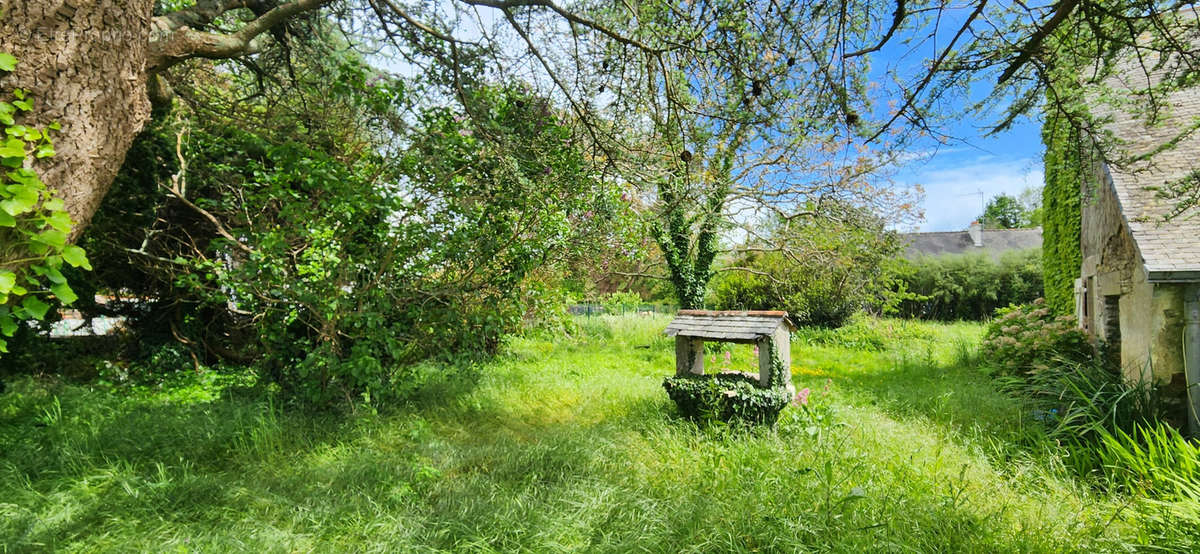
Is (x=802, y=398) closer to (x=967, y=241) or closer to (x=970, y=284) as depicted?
(x=970, y=284)

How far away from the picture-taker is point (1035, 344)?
7.68 m

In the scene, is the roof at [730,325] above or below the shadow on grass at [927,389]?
above

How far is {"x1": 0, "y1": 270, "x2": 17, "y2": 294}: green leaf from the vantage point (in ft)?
→ 4.78

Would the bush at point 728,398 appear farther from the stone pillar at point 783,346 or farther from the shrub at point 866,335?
the shrub at point 866,335

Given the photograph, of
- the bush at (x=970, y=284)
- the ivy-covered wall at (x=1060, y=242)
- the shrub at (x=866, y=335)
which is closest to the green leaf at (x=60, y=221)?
the ivy-covered wall at (x=1060, y=242)

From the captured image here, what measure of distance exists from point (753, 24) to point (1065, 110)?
2010mm

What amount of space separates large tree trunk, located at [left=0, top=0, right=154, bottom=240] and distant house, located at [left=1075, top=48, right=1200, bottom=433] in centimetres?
556

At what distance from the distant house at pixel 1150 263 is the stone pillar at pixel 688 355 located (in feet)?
→ 12.1

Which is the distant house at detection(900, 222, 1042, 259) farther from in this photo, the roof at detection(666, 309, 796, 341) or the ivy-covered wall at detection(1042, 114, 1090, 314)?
the roof at detection(666, 309, 796, 341)

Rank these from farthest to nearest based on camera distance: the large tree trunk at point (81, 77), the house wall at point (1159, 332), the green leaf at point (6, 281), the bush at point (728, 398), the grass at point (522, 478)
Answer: the bush at point (728, 398) < the house wall at point (1159, 332) < the grass at point (522, 478) < the large tree trunk at point (81, 77) < the green leaf at point (6, 281)

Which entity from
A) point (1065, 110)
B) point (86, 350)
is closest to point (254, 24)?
point (1065, 110)

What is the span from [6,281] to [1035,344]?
10574 mm

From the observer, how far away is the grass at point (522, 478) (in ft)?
9.84

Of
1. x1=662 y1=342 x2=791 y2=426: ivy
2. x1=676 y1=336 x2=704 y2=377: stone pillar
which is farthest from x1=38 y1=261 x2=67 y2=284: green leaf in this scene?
x1=676 y1=336 x2=704 y2=377: stone pillar
